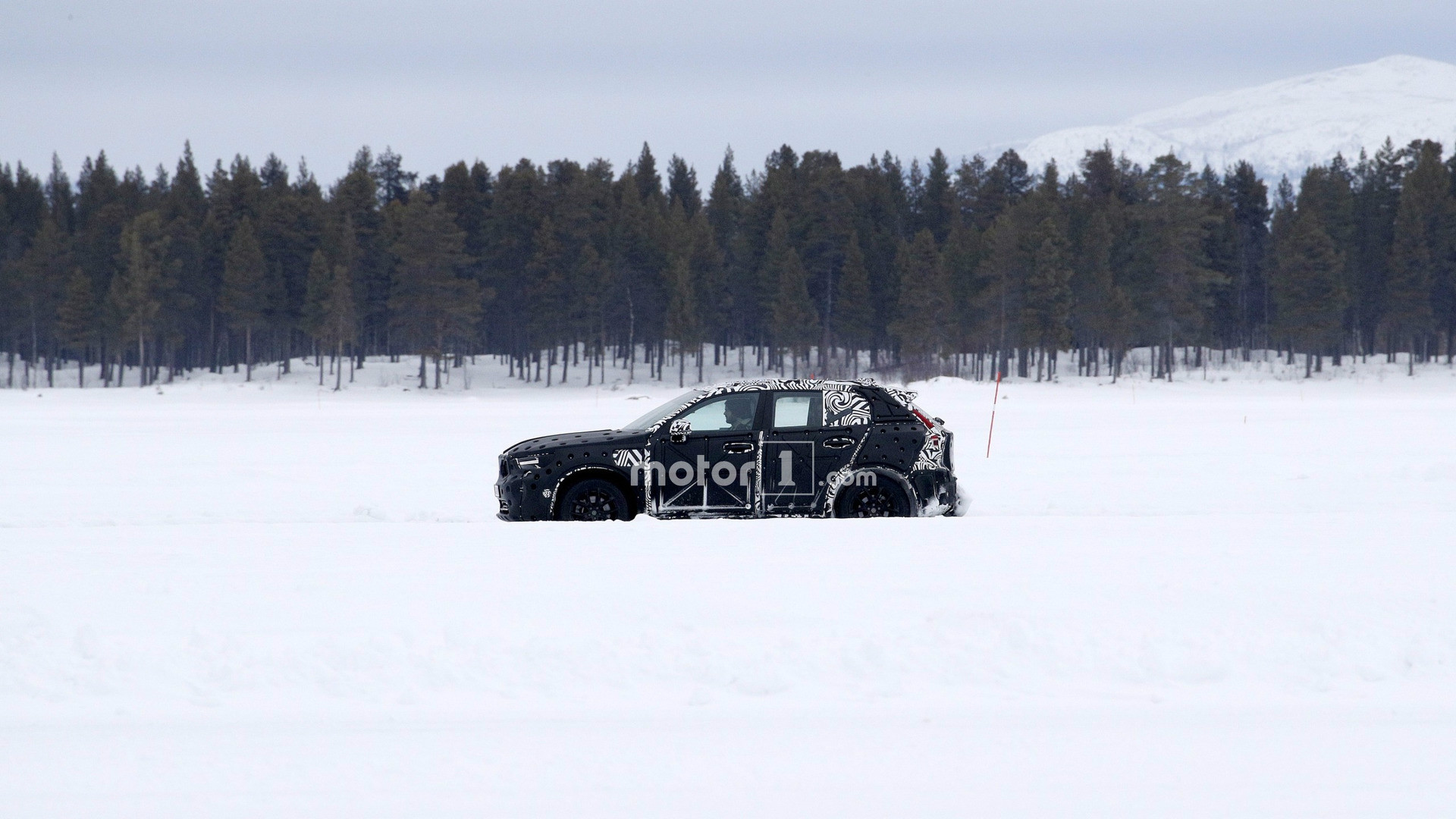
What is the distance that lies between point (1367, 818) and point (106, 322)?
8444 centimetres

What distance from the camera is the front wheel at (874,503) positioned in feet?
39.5

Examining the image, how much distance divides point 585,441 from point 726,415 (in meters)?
1.43

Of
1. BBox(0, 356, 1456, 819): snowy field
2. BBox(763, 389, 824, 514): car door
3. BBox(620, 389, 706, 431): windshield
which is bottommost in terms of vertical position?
BBox(0, 356, 1456, 819): snowy field

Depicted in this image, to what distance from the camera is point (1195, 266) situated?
252 feet

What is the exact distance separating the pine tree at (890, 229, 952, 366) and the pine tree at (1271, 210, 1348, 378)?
2116 cm

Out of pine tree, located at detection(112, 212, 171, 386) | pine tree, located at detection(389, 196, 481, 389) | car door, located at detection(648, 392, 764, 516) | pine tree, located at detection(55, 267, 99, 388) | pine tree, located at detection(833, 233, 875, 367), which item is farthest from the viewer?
pine tree, located at detection(833, 233, 875, 367)

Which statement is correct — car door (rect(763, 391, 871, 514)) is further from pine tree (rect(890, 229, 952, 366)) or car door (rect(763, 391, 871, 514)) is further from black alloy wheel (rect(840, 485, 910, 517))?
pine tree (rect(890, 229, 952, 366))

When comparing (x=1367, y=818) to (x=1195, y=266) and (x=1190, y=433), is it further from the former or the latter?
(x=1195, y=266)

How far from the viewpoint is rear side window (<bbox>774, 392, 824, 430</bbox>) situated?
12.1m

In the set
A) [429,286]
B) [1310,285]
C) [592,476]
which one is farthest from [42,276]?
[592,476]

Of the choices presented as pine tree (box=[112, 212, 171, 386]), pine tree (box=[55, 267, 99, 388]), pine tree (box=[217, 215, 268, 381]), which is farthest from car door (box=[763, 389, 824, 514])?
pine tree (box=[55, 267, 99, 388])

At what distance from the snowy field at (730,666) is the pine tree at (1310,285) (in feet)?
226

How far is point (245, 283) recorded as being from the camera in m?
77.9

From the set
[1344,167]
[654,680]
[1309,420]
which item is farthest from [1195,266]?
[654,680]
